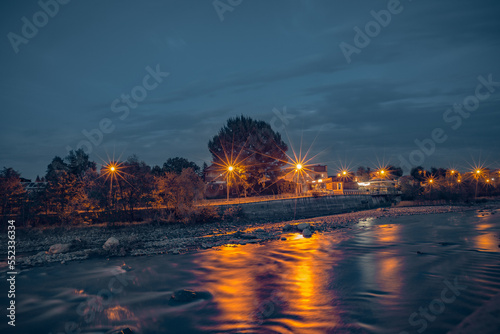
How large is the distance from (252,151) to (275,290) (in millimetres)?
51225

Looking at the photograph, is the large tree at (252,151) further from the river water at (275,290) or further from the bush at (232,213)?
the river water at (275,290)

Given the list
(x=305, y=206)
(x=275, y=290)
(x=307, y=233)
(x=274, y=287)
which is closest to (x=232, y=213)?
(x=305, y=206)

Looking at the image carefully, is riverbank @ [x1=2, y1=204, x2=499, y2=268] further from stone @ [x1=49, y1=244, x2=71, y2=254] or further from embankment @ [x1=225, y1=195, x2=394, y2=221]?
embankment @ [x1=225, y1=195, x2=394, y2=221]

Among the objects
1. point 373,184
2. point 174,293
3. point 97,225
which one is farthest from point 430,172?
point 174,293

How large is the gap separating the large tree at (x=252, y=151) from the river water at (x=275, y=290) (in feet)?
140

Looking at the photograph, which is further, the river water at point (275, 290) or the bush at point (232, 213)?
the bush at point (232, 213)

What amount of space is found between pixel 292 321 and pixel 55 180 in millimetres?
37358

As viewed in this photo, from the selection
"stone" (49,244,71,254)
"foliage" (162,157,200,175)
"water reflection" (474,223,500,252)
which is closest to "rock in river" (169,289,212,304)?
"stone" (49,244,71,254)

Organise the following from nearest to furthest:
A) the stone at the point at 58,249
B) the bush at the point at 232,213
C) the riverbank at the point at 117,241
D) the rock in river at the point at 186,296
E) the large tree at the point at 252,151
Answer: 1. the rock in river at the point at 186,296
2. the riverbank at the point at 117,241
3. the stone at the point at 58,249
4. the bush at the point at 232,213
5. the large tree at the point at 252,151

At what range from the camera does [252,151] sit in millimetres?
62094

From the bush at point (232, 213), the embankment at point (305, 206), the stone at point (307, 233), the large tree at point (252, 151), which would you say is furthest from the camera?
the large tree at point (252, 151)

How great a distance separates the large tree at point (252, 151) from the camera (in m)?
61.4

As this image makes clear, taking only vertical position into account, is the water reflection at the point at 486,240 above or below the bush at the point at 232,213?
below

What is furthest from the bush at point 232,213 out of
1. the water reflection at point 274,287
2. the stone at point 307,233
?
the water reflection at point 274,287
